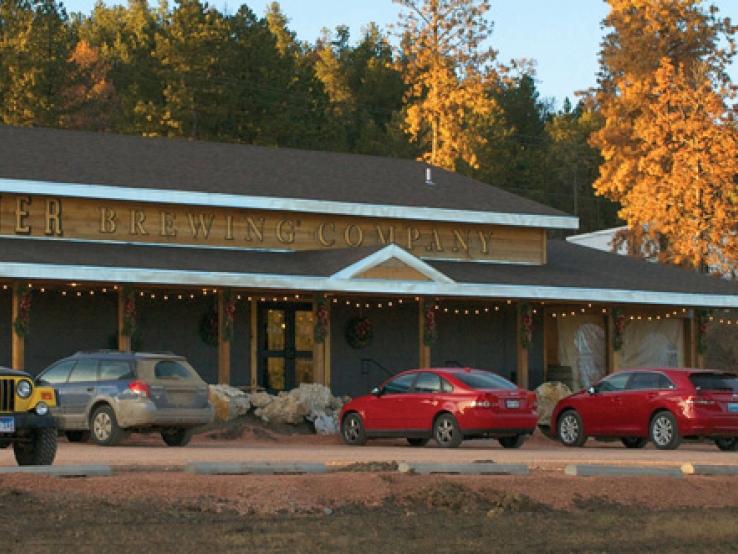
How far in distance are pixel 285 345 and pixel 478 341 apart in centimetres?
547

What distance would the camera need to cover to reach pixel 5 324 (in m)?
33.7

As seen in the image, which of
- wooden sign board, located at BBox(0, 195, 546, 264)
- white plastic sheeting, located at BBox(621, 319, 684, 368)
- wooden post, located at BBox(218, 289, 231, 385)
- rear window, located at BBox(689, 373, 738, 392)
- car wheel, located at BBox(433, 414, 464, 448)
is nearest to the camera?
car wheel, located at BBox(433, 414, 464, 448)

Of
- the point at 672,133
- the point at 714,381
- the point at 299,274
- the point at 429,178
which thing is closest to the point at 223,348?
the point at 299,274

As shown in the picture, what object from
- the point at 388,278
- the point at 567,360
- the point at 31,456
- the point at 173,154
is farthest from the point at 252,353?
the point at 31,456

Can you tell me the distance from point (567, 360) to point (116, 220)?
1303 centimetres

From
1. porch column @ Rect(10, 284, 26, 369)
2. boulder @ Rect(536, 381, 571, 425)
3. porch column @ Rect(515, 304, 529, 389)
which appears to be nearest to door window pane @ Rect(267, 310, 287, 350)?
Result: porch column @ Rect(515, 304, 529, 389)

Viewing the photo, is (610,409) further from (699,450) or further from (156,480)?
(156,480)

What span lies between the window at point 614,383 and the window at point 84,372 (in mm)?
9843

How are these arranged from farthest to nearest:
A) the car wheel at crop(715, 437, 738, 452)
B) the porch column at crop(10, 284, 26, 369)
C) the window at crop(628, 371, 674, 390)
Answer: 1. the porch column at crop(10, 284, 26, 369)
2. the car wheel at crop(715, 437, 738, 452)
3. the window at crop(628, 371, 674, 390)

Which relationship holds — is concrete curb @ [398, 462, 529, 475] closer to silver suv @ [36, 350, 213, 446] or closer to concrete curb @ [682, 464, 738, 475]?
concrete curb @ [682, 464, 738, 475]

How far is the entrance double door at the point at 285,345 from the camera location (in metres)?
37.2

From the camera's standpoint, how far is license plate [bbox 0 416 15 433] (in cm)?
1953

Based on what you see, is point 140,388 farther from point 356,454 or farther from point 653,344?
point 653,344

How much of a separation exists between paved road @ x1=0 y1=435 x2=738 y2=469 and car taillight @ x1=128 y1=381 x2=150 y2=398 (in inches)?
36.0
